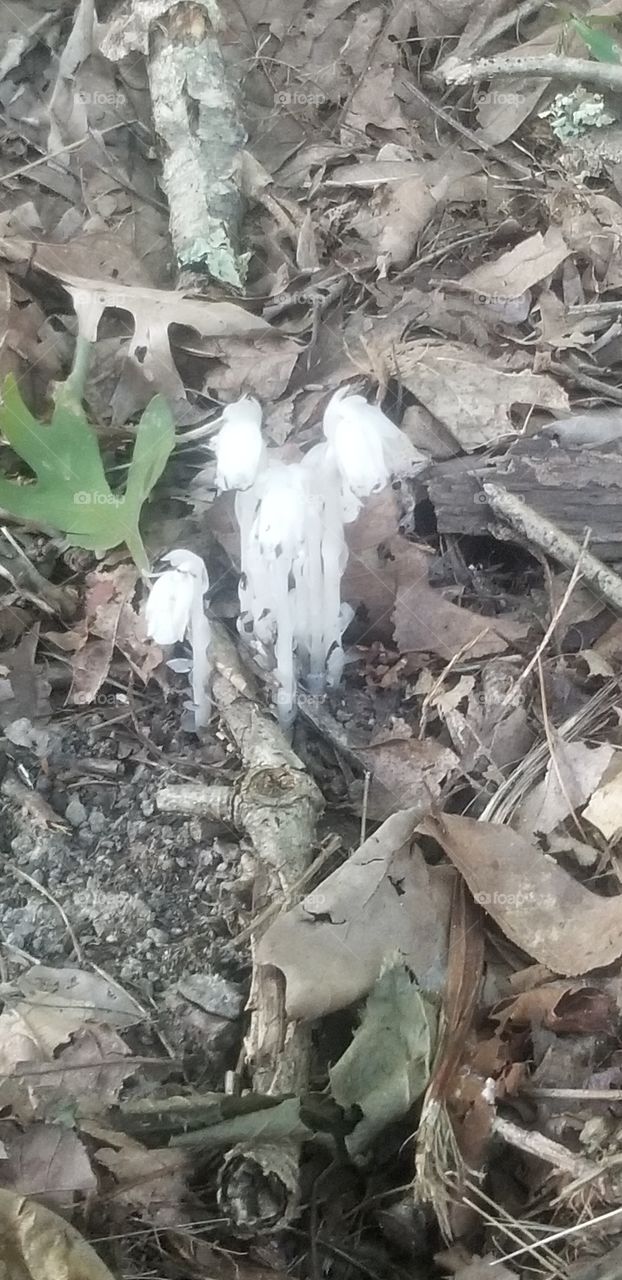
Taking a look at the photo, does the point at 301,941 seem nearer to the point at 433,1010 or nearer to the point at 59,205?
the point at 433,1010

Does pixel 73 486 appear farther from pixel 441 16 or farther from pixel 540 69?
pixel 441 16

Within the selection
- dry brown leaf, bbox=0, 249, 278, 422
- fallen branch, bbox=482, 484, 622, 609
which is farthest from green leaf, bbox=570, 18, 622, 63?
fallen branch, bbox=482, 484, 622, 609

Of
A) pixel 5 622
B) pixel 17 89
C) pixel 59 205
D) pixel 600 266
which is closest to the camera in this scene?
pixel 5 622

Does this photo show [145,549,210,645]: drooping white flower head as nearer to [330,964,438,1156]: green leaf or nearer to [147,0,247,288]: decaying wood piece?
[330,964,438,1156]: green leaf

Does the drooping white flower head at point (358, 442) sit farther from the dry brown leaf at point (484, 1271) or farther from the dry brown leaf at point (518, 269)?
the dry brown leaf at point (484, 1271)

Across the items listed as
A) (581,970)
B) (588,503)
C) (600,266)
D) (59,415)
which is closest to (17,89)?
(59,415)

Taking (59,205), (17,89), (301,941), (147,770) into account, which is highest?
(17,89)
